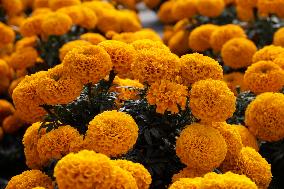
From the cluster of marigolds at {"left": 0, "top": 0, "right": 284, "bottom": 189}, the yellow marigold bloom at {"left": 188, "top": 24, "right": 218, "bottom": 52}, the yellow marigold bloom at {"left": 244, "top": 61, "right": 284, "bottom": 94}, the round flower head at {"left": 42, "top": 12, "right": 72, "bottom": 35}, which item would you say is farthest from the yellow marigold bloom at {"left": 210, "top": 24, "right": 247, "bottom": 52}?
the round flower head at {"left": 42, "top": 12, "right": 72, "bottom": 35}

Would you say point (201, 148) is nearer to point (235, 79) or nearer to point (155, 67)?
point (155, 67)

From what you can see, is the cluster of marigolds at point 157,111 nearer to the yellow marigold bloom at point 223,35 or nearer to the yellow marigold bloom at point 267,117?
the yellow marigold bloom at point 267,117

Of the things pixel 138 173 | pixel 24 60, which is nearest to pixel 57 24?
pixel 24 60

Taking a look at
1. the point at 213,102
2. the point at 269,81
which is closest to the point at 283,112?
the point at 269,81

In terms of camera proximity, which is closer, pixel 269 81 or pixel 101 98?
pixel 101 98

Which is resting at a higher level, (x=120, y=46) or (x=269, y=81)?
(x=120, y=46)

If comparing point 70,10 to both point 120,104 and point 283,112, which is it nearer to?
point 120,104

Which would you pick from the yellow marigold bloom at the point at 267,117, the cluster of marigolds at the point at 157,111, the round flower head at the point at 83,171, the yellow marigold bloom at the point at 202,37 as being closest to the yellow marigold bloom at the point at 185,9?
the yellow marigold bloom at the point at 202,37
